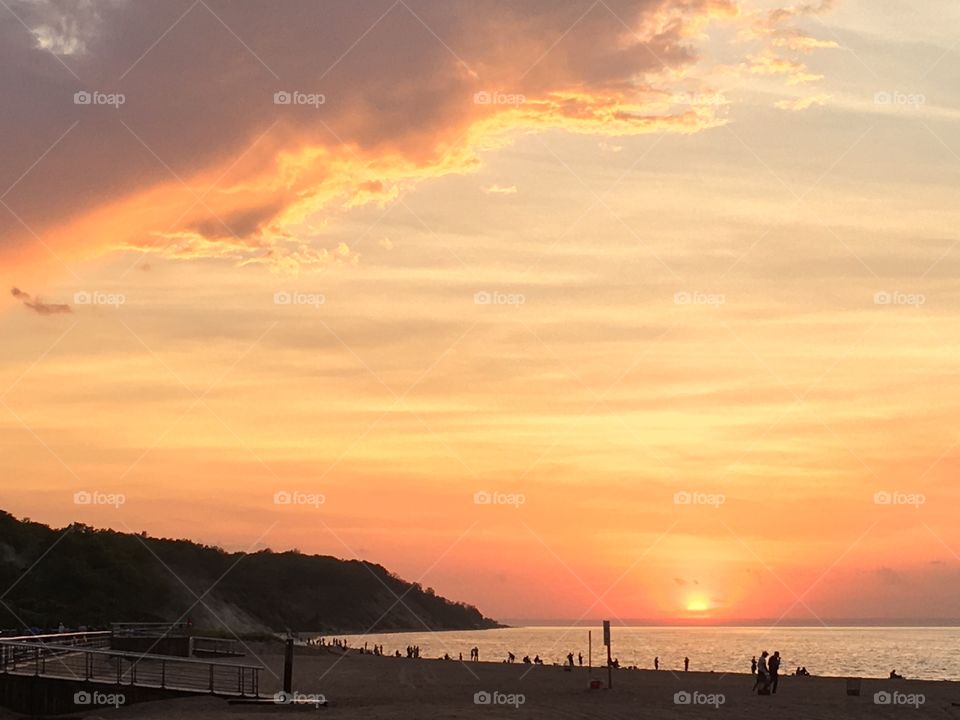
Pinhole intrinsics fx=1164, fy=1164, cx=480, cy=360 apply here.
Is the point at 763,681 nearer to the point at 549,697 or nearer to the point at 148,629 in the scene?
the point at 549,697

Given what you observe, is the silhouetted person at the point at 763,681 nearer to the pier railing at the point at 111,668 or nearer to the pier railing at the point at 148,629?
the pier railing at the point at 111,668

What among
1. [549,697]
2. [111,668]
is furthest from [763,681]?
[111,668]

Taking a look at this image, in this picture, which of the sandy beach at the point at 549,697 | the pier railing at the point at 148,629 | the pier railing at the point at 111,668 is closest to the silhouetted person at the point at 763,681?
the sandy beach at the point at 549,697

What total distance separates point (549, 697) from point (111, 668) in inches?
592

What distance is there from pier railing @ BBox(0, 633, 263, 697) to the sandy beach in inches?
47.2

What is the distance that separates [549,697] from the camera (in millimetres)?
41031

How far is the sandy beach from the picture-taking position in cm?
3203

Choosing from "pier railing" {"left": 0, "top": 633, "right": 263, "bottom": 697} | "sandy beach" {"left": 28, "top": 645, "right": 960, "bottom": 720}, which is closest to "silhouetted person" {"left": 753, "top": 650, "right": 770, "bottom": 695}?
"sandy beach" {"left": 28, "top": 645, "right": 960, "bottom": 720}

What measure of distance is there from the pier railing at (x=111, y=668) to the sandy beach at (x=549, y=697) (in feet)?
3.93

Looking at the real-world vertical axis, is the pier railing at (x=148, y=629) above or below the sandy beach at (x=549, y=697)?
above

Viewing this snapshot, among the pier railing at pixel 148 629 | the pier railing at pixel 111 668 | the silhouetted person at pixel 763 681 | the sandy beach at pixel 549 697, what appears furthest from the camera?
the pier railing at pixel 148 629

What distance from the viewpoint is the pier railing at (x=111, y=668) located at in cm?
3359

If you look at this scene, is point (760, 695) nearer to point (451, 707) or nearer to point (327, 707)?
point (451, 707)

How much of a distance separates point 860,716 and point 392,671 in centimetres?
3196
